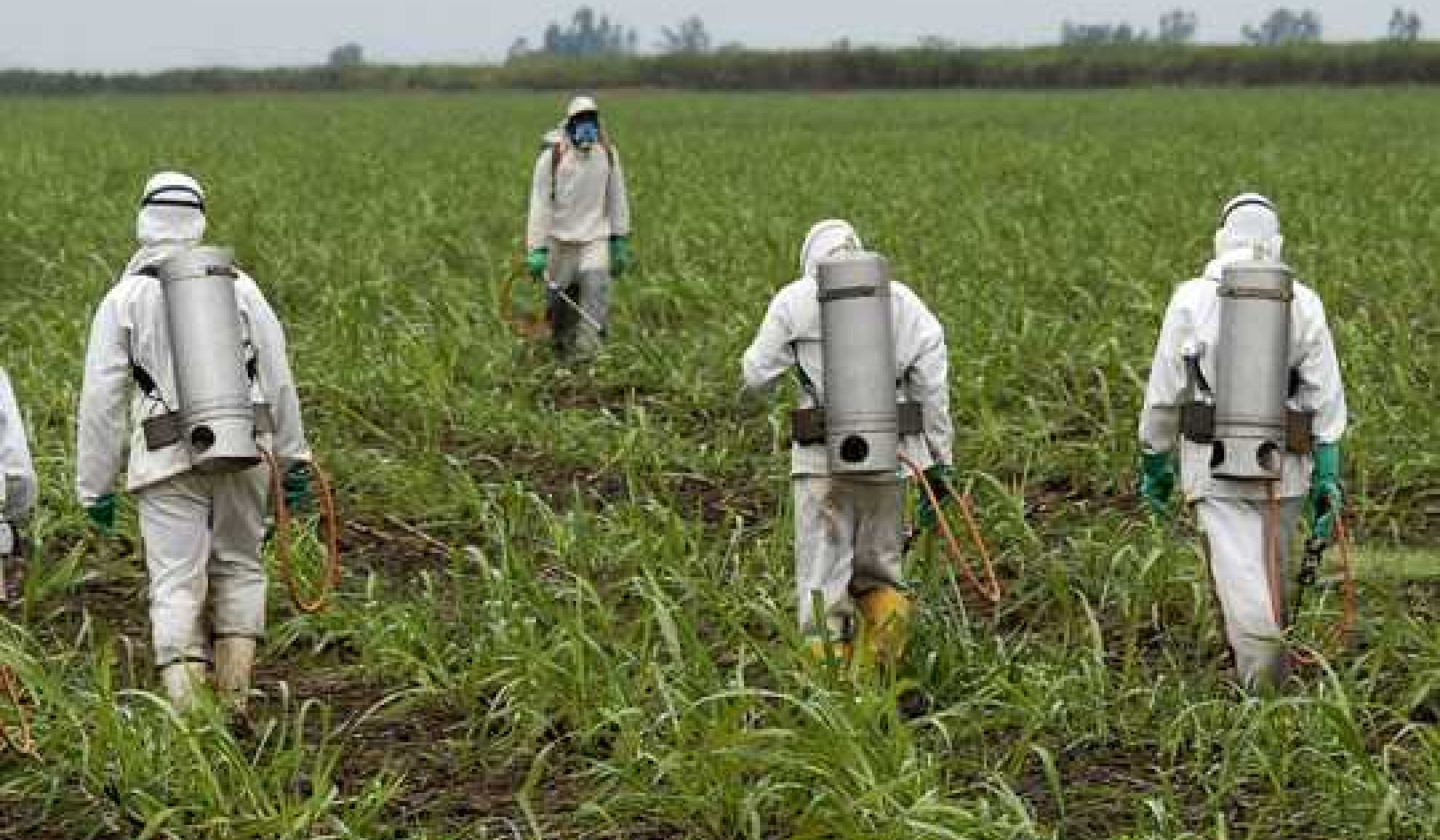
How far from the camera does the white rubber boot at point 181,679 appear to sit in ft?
20.5

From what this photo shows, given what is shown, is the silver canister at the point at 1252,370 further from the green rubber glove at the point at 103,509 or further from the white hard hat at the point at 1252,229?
the green rubber glove at the point at 103,509

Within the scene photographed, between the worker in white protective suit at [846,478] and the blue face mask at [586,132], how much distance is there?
577cm

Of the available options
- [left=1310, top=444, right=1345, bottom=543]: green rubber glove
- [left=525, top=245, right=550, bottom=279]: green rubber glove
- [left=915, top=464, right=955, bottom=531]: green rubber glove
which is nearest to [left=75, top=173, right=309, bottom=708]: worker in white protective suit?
[left=915, top=464, right=955, bottom=531]: green rubber glove

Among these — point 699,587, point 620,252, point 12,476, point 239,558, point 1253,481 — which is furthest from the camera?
point 620,252

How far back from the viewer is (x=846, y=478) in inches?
257

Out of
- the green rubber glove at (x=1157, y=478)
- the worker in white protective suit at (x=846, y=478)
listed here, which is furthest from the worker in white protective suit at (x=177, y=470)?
the green rubber glove at (x=1157, y=478)

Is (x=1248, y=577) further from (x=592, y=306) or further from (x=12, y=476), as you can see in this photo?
(x=592, y=306)

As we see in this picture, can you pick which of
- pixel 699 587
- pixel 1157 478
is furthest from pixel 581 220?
pixel 1157 478

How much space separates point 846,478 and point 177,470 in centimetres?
179

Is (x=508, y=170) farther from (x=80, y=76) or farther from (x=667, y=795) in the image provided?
(x=80, y=76)

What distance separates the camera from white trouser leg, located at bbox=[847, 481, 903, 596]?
21.8ft

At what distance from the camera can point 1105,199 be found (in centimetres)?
2020

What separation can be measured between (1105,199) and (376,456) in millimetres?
11642

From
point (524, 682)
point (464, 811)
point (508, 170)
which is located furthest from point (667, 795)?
point (508, 170)
